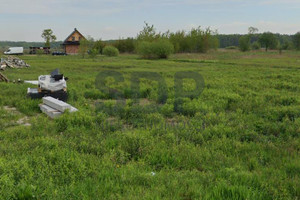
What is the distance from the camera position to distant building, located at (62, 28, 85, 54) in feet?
207

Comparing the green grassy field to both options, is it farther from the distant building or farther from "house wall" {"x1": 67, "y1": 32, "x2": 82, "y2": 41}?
"house wall" {"x1": 67, "y1": 32, "x2": 82, "y2": 41}

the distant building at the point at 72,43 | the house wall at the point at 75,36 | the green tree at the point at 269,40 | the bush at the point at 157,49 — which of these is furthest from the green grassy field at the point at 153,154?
the green tree at the point at 269,40

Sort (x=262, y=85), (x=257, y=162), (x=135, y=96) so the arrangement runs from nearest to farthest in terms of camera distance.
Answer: (x=257, y=162)
(x=135, y=96)
(x=262, y=85)

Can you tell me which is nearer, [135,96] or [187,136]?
[187,136]

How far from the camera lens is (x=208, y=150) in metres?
4.80

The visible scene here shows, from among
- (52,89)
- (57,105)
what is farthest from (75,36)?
(57,105)

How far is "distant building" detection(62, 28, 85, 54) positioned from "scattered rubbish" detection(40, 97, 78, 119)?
58785 mm

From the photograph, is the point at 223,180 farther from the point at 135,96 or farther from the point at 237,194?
the point at 135,96

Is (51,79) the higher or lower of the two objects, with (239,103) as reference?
higher

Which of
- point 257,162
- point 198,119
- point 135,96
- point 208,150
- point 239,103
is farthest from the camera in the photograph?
point 135,96

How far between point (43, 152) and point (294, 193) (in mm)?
3854

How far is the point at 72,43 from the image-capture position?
6303 centimetres

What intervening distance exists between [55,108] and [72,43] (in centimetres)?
5954

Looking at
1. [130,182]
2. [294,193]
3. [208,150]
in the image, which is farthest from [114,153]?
[294,193]
